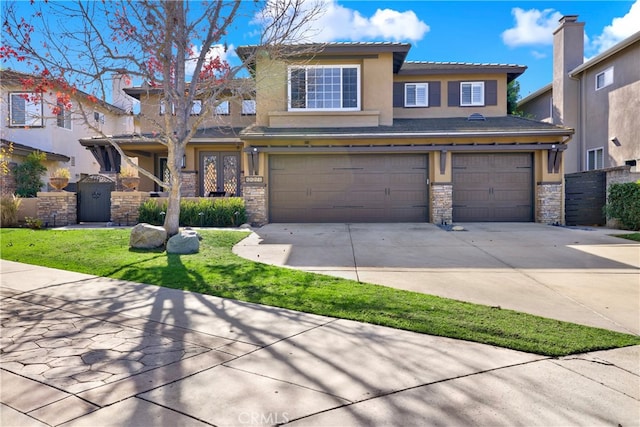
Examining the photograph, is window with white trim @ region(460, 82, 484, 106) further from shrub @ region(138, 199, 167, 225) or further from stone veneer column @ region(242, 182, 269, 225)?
shrub @ region(138, 199, 167, 225)

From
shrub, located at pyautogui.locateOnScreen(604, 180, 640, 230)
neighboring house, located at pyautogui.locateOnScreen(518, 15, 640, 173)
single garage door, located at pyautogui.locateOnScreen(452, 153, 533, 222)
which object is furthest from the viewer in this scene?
neighboring house, located at pyautogui.locateOnScreen(518, 15, 640, 173)

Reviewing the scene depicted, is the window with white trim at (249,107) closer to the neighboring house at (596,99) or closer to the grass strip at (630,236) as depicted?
the grass strip at (630,236)

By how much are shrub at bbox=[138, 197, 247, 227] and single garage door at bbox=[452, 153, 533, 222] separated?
790cm

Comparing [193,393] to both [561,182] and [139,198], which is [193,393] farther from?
[561,182]

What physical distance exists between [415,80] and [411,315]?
15596 mm

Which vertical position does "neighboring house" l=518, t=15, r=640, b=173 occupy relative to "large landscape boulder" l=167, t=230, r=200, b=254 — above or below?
above

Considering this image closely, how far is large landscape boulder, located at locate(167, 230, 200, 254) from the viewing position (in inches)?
378

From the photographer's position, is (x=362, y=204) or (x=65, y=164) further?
(x=65, y=164)

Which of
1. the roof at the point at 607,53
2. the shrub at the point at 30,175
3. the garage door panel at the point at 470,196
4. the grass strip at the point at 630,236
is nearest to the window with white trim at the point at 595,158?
the roof at the point at 607,53

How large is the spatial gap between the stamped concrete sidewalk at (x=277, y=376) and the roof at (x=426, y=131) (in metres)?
10.5

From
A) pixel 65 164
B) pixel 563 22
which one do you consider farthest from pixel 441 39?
pixel 65 164

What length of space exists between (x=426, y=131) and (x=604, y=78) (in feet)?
33.9

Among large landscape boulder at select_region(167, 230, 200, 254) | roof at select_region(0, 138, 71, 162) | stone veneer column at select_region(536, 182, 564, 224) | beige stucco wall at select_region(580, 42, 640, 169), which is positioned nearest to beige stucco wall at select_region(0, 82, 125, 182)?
roof at select_region(0, 138, 71, 162)

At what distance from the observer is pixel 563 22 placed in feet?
70.3
